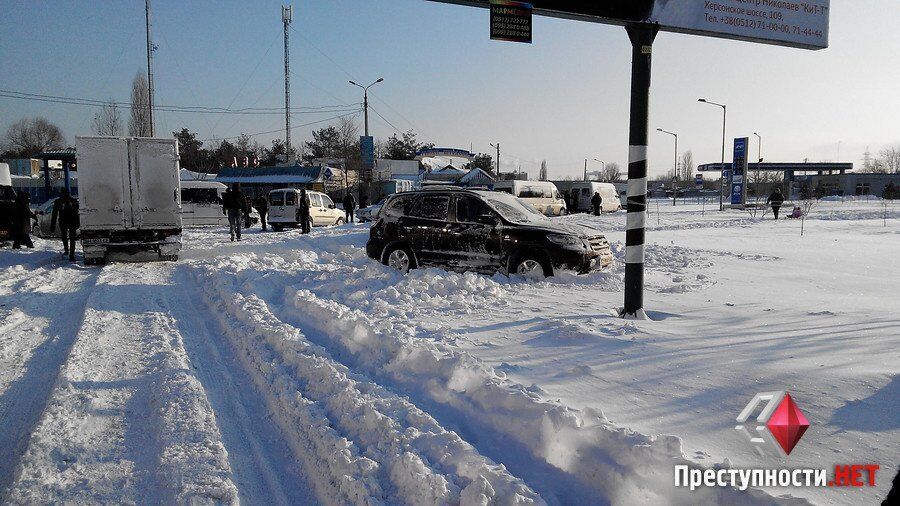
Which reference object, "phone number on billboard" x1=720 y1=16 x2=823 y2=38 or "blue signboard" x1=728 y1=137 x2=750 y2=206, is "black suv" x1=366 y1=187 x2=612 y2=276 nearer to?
"phone number on billboard" x1=720 y1=16 x2=823 y2=38

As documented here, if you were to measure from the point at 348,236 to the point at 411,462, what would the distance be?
1594 cm

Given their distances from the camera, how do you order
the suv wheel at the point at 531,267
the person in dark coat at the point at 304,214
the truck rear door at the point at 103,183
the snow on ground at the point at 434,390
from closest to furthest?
the snow on ground at the point at 434,390 → the suv wheel at the point at 531,267 → the truck rear door at the point at 103,183 → the person in dark coat at the point at 304,214

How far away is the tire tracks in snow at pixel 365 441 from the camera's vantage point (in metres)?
3.07

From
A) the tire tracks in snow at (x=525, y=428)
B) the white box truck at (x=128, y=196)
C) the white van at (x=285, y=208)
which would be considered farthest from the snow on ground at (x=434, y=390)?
the white van at (x=285, y=208)

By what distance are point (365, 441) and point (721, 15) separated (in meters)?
7.03

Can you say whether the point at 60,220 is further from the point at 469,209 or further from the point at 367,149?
the point at 367,149

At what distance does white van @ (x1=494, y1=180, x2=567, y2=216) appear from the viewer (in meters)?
33.9

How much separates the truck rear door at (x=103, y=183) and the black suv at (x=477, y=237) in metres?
6.86

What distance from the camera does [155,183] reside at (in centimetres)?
1386

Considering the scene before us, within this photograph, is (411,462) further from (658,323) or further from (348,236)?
(348,236)

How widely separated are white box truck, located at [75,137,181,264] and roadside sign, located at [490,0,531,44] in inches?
414

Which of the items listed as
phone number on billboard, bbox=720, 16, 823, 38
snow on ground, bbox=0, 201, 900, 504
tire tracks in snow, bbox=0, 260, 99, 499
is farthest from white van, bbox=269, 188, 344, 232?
phone number on billboard, bbox=720, 16, 823, 38

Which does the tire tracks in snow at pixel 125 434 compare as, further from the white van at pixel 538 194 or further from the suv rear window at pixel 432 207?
the white van at pixel 538 194

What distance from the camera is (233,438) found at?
401 centimetres
